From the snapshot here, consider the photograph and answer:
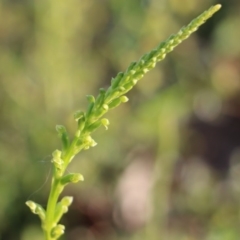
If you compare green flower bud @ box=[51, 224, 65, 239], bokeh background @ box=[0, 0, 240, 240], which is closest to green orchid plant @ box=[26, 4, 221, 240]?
green flower bud @ box=[51, 224, 65, 239]

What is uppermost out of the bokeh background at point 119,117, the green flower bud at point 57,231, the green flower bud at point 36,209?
the bokeh background at point 119,117

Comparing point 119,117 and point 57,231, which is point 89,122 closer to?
point 57,231

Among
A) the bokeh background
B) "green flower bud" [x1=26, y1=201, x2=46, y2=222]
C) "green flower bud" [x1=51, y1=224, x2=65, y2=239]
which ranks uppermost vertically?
the bokeh background

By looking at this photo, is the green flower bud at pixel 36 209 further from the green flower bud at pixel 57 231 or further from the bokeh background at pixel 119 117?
the bokeh background at pixel 119 117

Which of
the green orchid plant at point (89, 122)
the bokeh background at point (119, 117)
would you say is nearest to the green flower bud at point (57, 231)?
the green orchid plant at point (89, 122)

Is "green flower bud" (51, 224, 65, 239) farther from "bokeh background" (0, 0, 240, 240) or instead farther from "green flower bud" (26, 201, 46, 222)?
"bokeh background" (0, 0, 240, 240)

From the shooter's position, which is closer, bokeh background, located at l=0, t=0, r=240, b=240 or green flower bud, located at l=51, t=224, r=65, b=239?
green flower bud, located at l=51, t=224, r=65, b=239

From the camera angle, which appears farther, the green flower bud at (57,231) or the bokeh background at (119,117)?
the bokeh background at (119,117)

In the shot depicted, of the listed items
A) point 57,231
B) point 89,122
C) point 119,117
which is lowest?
point 57,231

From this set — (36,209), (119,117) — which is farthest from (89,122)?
(119,117)

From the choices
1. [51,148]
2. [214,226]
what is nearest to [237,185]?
[214,226]
